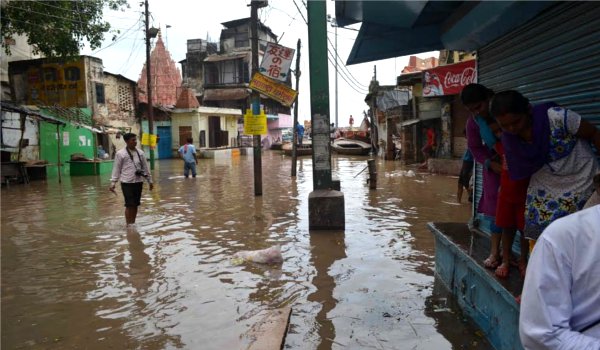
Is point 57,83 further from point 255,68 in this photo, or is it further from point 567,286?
point 567,286

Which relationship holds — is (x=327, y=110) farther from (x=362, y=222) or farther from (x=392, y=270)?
(x=392, y=270)

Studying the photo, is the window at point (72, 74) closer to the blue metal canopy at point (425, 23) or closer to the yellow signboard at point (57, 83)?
the yellow signboard at point (57, 83)

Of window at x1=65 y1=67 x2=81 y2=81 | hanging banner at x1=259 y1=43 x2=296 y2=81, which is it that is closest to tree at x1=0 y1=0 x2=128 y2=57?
window at x1=65 y1=67 x2=81 y2=81

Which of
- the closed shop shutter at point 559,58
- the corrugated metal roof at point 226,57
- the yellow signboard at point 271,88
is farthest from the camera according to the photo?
the corrugated metal roof at point 226,57

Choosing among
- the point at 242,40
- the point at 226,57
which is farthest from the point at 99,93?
the point at 242,40

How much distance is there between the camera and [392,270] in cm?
552

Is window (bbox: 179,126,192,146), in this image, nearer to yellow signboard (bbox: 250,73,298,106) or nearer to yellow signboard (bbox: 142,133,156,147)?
yellow signboard (bbox: 142,133,156,147)

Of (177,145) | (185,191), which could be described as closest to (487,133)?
(185,191)

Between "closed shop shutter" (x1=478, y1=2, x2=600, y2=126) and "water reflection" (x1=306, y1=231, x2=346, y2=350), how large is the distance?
8.43ft

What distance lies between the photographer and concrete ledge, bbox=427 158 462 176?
56.0 feet

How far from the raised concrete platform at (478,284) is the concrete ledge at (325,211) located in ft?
8.43

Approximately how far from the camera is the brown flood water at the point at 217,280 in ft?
12.5

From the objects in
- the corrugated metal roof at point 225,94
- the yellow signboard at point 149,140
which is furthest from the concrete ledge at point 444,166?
the corrugated metal roof at point 225,94

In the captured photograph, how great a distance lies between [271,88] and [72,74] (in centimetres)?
1739
